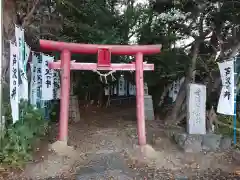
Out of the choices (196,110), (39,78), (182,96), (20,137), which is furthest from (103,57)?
(182,96)

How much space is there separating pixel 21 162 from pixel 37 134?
5.21 ft

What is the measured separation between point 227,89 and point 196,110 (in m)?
1.04

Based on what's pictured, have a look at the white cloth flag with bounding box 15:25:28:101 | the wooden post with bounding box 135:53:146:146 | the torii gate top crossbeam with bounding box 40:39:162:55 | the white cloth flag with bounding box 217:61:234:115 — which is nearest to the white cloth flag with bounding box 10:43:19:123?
the white cloth flag with bounding box 15:25:28:101

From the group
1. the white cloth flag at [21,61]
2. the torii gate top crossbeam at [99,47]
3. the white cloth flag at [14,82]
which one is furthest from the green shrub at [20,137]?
the torii gate top crossbeam at [99,47]

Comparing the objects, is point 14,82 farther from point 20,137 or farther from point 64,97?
point 64,97

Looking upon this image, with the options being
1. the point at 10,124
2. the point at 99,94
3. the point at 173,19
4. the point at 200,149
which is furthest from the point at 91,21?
the point at 99,94

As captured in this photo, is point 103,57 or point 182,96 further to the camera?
point 182,96

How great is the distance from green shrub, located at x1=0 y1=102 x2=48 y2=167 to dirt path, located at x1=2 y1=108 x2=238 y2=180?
11.5 inches

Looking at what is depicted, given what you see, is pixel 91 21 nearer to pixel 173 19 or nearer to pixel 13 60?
pixel 173 19

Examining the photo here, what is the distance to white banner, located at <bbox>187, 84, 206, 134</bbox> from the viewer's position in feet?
26.6

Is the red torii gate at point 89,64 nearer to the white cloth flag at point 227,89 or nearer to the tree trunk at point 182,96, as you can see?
the white cloth flag at point 227,89

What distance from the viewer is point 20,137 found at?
6.30 m

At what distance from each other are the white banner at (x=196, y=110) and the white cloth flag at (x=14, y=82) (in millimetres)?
4743

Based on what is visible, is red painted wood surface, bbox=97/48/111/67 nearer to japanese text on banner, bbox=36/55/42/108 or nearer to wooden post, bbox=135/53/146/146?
wooden post, bbox=135/53/146/146
